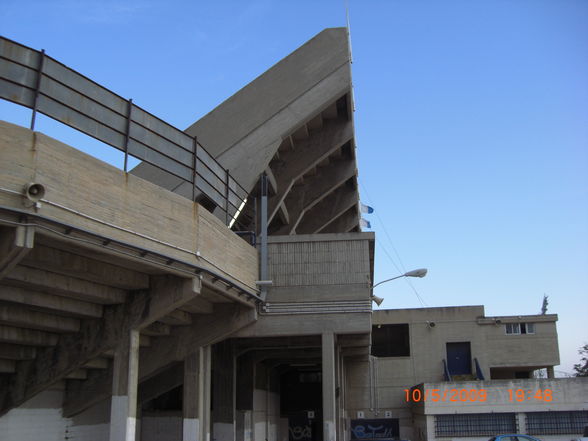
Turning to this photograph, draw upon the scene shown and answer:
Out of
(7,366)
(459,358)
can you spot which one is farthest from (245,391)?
(459,358)

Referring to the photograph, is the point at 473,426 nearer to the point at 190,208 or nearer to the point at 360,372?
the point at 360,372

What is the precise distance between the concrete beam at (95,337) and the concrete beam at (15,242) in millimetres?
5335

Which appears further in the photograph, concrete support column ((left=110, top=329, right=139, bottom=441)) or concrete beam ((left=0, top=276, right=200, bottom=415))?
concrete beam ((left=0, top=276, right=200, bottom=415))

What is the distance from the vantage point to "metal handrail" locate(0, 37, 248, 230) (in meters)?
13.9

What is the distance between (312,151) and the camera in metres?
31.0

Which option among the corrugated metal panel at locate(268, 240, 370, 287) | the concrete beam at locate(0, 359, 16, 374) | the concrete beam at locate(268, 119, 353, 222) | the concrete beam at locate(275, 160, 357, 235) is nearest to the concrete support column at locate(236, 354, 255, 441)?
the concrete beam at locate(275, 160, 357, 235)

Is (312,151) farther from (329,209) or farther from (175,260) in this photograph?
(175,260)

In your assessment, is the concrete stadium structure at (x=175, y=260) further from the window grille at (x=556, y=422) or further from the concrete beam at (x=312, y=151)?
the window grille at (x=556, y=422)

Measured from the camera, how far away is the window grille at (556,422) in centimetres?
3147

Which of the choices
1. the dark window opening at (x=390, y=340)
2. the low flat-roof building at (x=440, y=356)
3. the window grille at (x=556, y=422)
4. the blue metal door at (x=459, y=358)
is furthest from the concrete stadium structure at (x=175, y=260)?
the dark window opening at (x=390, y=340)

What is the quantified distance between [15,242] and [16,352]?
290 inches

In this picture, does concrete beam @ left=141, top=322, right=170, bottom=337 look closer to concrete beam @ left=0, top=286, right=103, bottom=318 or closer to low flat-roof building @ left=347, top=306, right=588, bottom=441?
concrete beam @ left=0, top=286, right=103, bottom=318

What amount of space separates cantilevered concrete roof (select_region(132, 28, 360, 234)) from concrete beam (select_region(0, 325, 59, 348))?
8.09 meters

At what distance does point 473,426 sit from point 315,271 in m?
14.2
